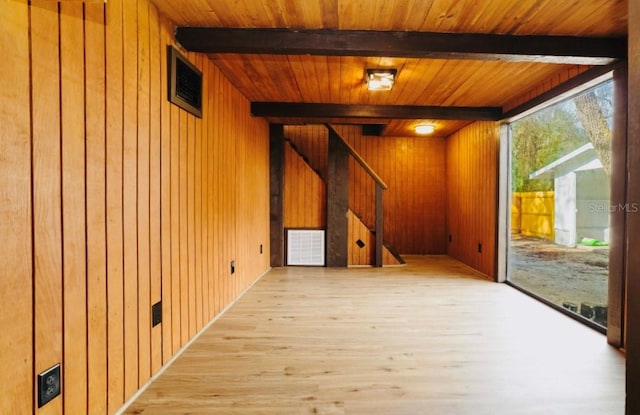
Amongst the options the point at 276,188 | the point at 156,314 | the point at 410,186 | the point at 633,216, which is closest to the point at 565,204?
the point at 410,186

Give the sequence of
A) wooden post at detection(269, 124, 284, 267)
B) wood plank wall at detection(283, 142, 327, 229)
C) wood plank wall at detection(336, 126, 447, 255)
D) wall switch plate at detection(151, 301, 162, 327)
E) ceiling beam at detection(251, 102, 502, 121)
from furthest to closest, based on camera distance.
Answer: wood plank wall at detection(336, 126, 447, 255)
wood plank wall at detection(283, 142, 327, 229)
wooden post at detection(269, 124, 284, 267)
ceiling beam at detection(251, 102, 502, 121)
wall switch plate at detection(151, 301, 162, 327)

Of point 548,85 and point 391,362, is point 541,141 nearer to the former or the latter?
point 548,85

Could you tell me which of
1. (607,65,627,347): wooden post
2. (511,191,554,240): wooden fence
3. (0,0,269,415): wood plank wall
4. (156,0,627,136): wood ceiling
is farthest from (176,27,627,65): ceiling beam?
(511,191,554,240): wooden fence

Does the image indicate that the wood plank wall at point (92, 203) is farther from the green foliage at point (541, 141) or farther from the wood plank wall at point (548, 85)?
the green foliage at point (541, 141)

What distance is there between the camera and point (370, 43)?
2080 mm

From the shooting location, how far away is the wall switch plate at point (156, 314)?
1.81 m

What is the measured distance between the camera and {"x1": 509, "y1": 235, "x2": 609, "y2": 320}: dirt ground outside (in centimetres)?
327

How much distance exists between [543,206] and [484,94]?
225 cm

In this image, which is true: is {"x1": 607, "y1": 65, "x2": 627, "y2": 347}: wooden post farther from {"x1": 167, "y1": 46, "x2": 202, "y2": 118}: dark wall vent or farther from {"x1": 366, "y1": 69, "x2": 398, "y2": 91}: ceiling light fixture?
{"x1": 167, "y1": 46, "x2": 202, "y2": 118}: dark wall vent

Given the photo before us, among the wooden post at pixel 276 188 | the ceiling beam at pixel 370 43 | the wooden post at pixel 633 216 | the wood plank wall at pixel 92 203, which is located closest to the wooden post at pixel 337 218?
the wooden post at pixel 276 188

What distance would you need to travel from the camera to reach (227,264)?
3043 mm

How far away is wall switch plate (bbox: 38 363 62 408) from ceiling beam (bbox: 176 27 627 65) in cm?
205

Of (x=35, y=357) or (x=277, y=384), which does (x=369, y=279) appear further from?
(x=35, y=357)

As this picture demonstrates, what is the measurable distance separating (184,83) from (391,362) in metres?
2.51
